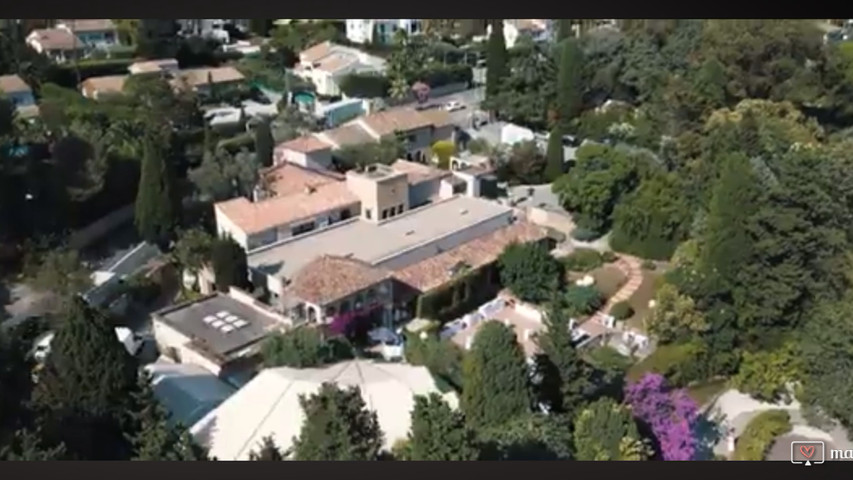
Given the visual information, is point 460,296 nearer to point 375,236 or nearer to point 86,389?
point 375,236

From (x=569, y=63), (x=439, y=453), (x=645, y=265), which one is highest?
(x=439, y=453)

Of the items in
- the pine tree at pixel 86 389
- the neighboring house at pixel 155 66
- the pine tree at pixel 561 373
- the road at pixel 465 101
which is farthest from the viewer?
the neighboring house at pixel 155 66

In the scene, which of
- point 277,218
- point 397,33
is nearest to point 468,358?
point 277,218

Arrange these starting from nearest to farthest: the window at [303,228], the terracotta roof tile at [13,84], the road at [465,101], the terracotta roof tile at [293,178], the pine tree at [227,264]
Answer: the pine tree at [227,264] < the window at [303,228] < the terracotta roof tile at [293,178] < the terracotta roof tile at [13,84] < the road at [465,101]

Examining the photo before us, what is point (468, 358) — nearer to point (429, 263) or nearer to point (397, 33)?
point (429, 263)

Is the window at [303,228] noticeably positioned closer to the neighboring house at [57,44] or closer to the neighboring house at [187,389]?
the neighboring house at [187,389]

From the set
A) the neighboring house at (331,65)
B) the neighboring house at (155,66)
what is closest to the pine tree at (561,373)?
the neighboring house at (331,65)
